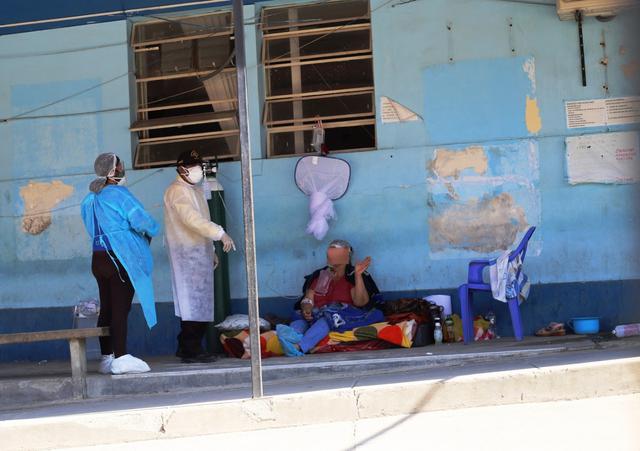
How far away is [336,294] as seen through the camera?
860 centimetres

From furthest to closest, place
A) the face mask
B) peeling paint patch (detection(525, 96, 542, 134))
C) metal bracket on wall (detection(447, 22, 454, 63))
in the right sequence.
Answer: metal bracket on wall (detection(447, 22, 454, 63))
peeling paint patch (detection(525, 96, 542, 134))
the face mask

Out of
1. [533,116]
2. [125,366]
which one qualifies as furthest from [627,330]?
[125,366]

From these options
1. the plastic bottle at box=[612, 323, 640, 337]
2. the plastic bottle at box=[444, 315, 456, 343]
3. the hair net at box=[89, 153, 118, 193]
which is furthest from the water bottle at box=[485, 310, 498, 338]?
the hair net at box=[89, 153, 118, 193]

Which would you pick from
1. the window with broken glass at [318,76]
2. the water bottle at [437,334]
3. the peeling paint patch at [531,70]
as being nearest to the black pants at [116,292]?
the window with broken glass at [318,76]

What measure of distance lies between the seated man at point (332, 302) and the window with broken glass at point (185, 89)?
144cm

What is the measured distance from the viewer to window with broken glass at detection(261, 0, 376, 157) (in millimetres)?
9062

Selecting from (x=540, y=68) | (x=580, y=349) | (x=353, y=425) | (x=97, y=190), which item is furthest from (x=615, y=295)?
(x=97, y=190)

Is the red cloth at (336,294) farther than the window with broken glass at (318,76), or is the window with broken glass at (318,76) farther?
the window with broken glass at (318,76)

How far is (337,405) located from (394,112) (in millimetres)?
3335

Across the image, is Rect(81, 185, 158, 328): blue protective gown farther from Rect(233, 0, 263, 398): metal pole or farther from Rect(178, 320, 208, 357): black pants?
Rect(233, 0, 263, 398): metal pole

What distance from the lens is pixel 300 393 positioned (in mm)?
6461

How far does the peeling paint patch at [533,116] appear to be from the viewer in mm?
8602

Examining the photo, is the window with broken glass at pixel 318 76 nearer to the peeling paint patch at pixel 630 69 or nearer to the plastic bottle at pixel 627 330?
the peeling paint patch at pixel 630 69

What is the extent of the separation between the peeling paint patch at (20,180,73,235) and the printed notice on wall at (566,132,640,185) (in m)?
4.61
